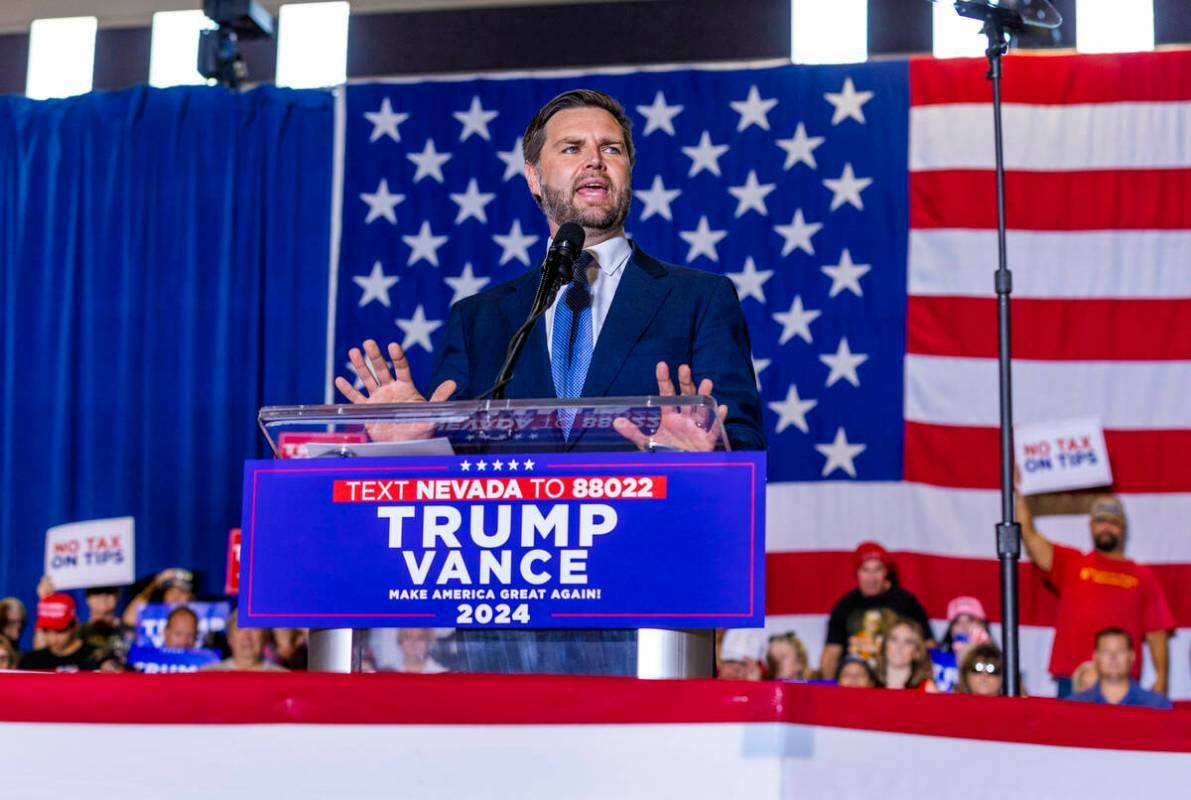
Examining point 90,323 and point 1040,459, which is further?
point 90,323

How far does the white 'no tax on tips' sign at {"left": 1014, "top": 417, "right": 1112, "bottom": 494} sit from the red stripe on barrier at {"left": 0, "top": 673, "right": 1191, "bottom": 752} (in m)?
5.65

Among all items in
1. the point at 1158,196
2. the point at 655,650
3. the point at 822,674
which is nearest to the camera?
the point at 655,650

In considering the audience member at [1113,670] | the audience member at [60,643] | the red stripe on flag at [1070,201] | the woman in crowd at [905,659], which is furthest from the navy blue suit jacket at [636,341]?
the red stripe on flag at [1070,201]

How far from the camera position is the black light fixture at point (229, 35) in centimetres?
790

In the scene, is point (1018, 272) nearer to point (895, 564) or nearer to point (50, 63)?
point (895, 564)

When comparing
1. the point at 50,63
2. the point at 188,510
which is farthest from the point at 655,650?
the point at 50,63

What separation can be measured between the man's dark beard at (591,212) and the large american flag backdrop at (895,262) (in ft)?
17.0

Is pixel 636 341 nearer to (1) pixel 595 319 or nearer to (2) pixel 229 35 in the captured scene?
(1) pixel 595 319

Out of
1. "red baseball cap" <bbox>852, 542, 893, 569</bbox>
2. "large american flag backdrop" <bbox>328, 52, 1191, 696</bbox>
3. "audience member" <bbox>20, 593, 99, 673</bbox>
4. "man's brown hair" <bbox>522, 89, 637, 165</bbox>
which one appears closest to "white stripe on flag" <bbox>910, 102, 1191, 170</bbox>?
"large american flag backdrop" <bbox>328, 52, 1191, 696</bbox>

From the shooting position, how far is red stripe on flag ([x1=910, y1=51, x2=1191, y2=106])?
7.44 m

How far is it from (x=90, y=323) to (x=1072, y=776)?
7.56 m

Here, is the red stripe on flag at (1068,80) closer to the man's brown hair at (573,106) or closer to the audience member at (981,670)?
the audience member at (981,670)

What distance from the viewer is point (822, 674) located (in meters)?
6.52

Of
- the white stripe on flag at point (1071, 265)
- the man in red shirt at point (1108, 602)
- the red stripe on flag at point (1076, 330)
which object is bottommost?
the man in red shirt at point (1108, 602)
